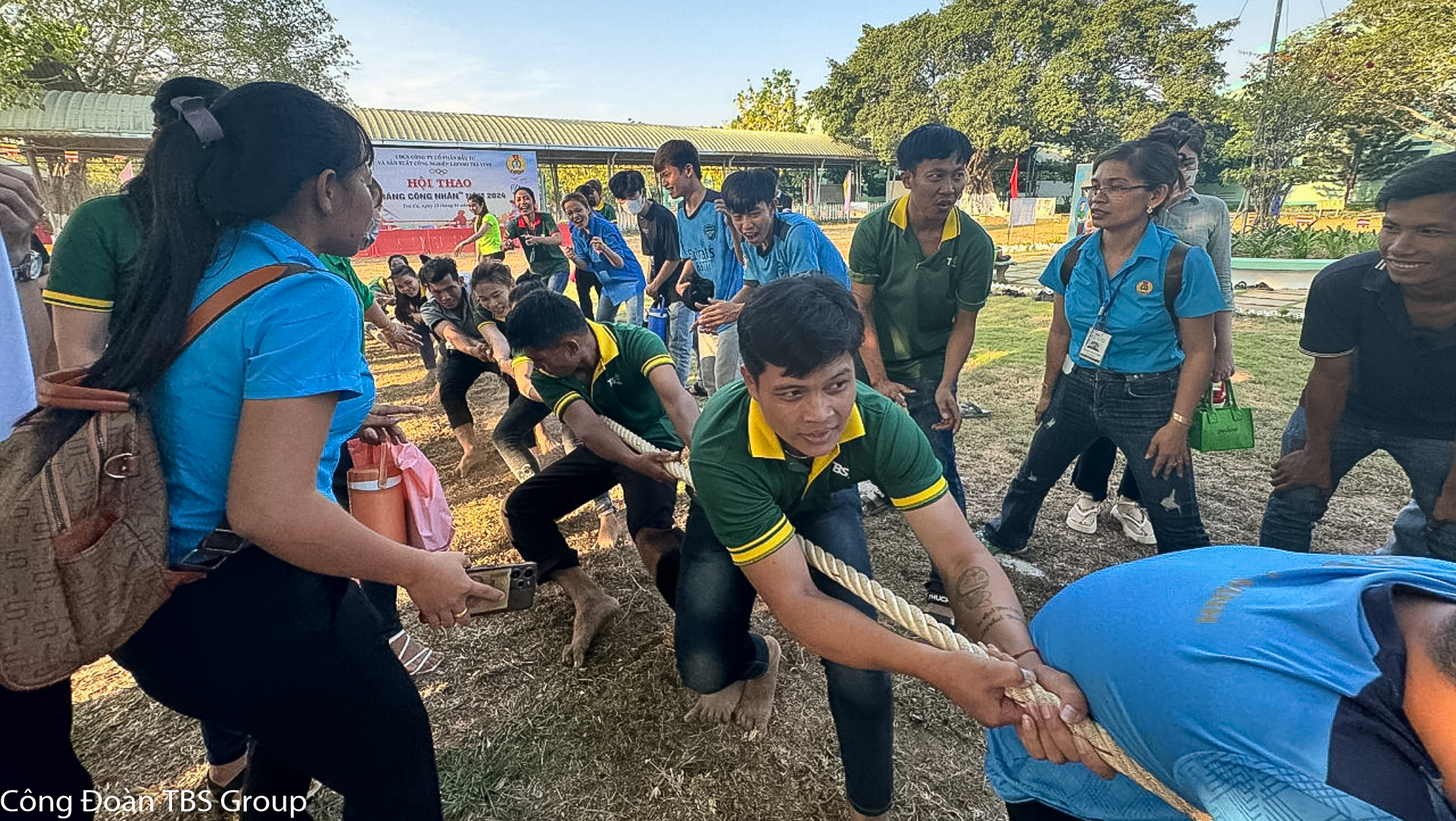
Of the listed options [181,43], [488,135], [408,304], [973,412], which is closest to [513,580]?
[973,412]

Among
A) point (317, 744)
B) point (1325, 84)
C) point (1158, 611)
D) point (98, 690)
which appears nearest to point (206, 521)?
point (317, 744)

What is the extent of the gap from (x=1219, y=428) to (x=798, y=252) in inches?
84.4

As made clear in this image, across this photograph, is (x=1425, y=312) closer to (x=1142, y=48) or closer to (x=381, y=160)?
(x=381, y=160)

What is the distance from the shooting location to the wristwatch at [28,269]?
1.75 meters

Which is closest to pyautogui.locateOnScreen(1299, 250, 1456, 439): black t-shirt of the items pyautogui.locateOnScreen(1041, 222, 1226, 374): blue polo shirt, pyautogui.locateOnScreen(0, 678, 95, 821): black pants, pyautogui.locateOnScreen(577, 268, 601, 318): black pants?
pyautogui.locateOnScreen(1041, 222, 1226, 374): blue polo shirt

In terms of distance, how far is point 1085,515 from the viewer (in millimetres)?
3637

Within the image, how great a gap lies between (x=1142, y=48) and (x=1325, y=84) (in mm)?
14662

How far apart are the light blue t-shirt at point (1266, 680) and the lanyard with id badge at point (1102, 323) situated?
5.77ft

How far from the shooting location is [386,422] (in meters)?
2.19

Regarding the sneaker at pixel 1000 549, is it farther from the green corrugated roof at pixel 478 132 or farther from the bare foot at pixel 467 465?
the green corrugated roof at pixel 478 132

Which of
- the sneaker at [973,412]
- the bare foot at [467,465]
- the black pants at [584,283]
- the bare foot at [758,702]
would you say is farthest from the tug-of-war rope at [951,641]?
the black pants at [584,283]

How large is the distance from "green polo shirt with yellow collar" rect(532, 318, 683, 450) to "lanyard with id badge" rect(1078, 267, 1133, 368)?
177 centimetres

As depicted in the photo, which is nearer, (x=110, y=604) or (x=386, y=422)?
(x=110, y=604)

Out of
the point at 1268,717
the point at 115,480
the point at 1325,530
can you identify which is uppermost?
the point at 115,480
